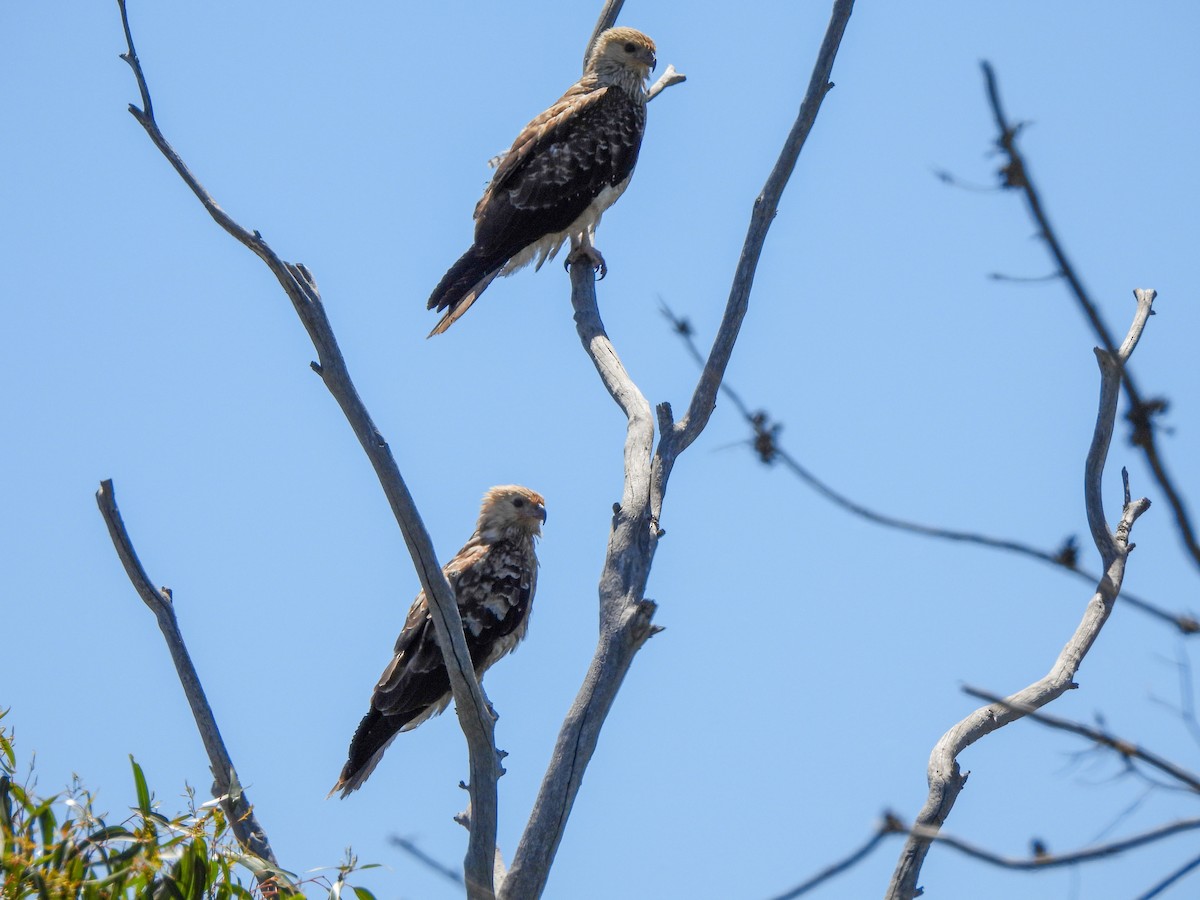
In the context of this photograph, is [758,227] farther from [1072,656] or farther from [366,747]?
[366,747]

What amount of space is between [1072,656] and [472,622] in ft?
9.48

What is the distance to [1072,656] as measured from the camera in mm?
4594

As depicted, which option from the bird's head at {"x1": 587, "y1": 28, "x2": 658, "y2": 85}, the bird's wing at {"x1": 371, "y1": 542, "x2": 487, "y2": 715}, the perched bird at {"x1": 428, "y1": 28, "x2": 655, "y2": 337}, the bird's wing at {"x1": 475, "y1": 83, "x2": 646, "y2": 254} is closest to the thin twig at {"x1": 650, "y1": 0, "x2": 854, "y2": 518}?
the bird's wing at {"x1": 371, "y1": 542, "x2": 487, "y2": 715}

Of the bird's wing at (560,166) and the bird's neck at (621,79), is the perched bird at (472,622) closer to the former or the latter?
the bird's wing at (560,166)

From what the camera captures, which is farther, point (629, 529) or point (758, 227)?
point (758, 227)

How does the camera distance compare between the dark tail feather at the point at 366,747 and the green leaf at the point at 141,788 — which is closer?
the green leaf at the point at 141,788

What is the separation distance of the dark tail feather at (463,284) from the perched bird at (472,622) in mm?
1015

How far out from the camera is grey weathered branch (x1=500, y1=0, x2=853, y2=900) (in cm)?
414

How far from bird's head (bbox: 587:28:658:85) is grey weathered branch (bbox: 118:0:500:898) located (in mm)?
4059

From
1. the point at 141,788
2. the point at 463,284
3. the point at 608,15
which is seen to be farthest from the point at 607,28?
the point at 141,788

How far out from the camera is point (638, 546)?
4.54m

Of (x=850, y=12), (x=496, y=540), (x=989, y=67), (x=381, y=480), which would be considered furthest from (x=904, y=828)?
(x=496, y=540)

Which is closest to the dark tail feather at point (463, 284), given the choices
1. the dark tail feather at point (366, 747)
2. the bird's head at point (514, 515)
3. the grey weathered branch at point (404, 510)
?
the bird's head at point (514, 515)

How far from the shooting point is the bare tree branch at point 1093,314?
4.67ft
